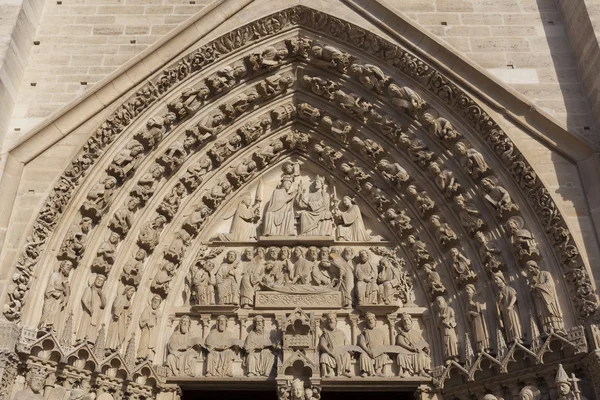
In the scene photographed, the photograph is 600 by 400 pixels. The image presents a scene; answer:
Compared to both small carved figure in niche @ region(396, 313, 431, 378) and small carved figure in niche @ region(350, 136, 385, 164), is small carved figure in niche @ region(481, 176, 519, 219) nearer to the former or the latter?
small carved figure in niche @ region(350, 136, 385, 164)

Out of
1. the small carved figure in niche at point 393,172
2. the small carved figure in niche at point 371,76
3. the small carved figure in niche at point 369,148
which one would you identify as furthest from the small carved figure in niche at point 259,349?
the small carved figure in niche at point 371,76

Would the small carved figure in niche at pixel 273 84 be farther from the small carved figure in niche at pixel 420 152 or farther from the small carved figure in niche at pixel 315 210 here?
the small carved figure in niche at pixel 420 152

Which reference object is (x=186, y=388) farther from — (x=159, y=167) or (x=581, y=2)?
(x=581, y=2)

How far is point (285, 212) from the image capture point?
8.65 meters

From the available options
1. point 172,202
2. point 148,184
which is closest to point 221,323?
point 172,202

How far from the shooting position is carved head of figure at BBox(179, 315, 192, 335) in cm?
776

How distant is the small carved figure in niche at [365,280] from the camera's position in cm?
791

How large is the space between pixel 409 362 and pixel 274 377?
5.15 feet

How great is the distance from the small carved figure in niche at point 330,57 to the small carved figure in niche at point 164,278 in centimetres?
332

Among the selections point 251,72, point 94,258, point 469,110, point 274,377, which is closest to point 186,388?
point 274,377


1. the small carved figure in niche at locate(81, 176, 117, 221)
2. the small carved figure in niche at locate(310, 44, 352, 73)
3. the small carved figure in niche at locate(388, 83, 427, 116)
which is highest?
the small carved figure in niche at locate(310, 44, 352, 73)

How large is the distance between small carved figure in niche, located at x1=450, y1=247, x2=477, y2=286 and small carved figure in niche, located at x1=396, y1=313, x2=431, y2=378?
78cm

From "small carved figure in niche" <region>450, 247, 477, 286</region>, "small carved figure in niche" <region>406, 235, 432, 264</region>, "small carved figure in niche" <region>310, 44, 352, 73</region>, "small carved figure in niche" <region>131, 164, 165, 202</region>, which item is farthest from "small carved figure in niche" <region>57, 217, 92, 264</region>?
"small carved figure in niche" <region>450, 247, 477, 286</region>

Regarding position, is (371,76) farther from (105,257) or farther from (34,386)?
(34,386)
